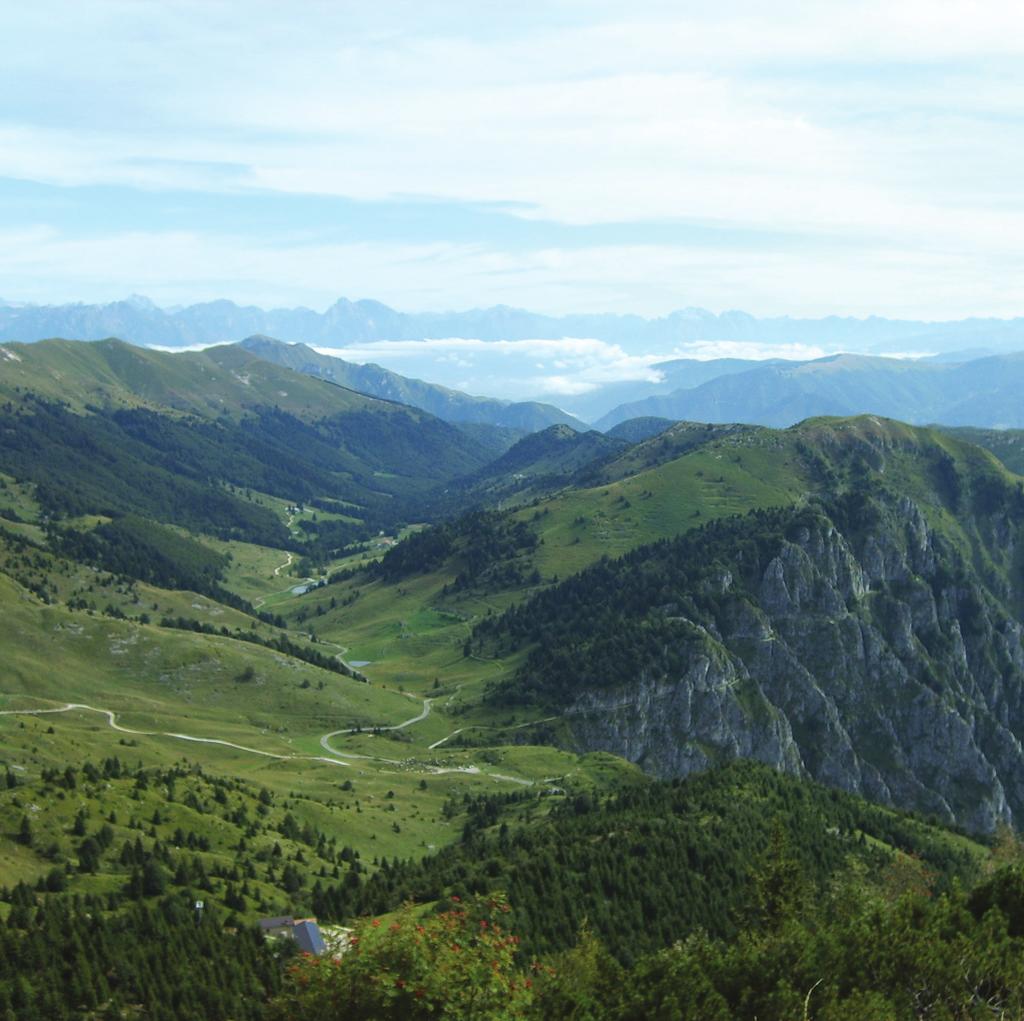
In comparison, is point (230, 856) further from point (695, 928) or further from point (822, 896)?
point (822, 896)

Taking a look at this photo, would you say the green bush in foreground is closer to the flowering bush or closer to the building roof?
the flowering bush

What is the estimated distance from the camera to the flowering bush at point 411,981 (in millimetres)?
54844

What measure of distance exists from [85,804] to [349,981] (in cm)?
8032

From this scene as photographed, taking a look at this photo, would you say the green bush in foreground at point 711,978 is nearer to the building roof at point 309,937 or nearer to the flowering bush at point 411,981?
the flowering bush at point 411,981

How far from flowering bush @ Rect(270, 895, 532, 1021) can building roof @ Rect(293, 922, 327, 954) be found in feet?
112

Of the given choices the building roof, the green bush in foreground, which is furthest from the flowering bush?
the building roof

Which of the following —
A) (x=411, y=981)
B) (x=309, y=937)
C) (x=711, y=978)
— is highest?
(x=411, y=981)

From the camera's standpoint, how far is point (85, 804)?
124m

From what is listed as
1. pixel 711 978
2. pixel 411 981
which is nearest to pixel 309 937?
pixel 711 978

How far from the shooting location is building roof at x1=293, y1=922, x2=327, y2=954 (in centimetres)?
9300

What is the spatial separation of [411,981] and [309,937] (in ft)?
144

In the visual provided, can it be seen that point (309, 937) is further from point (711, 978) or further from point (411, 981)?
point (411, 981)

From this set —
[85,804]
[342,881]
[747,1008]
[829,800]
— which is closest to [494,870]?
[342,881]

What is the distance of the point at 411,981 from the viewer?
181 ft
